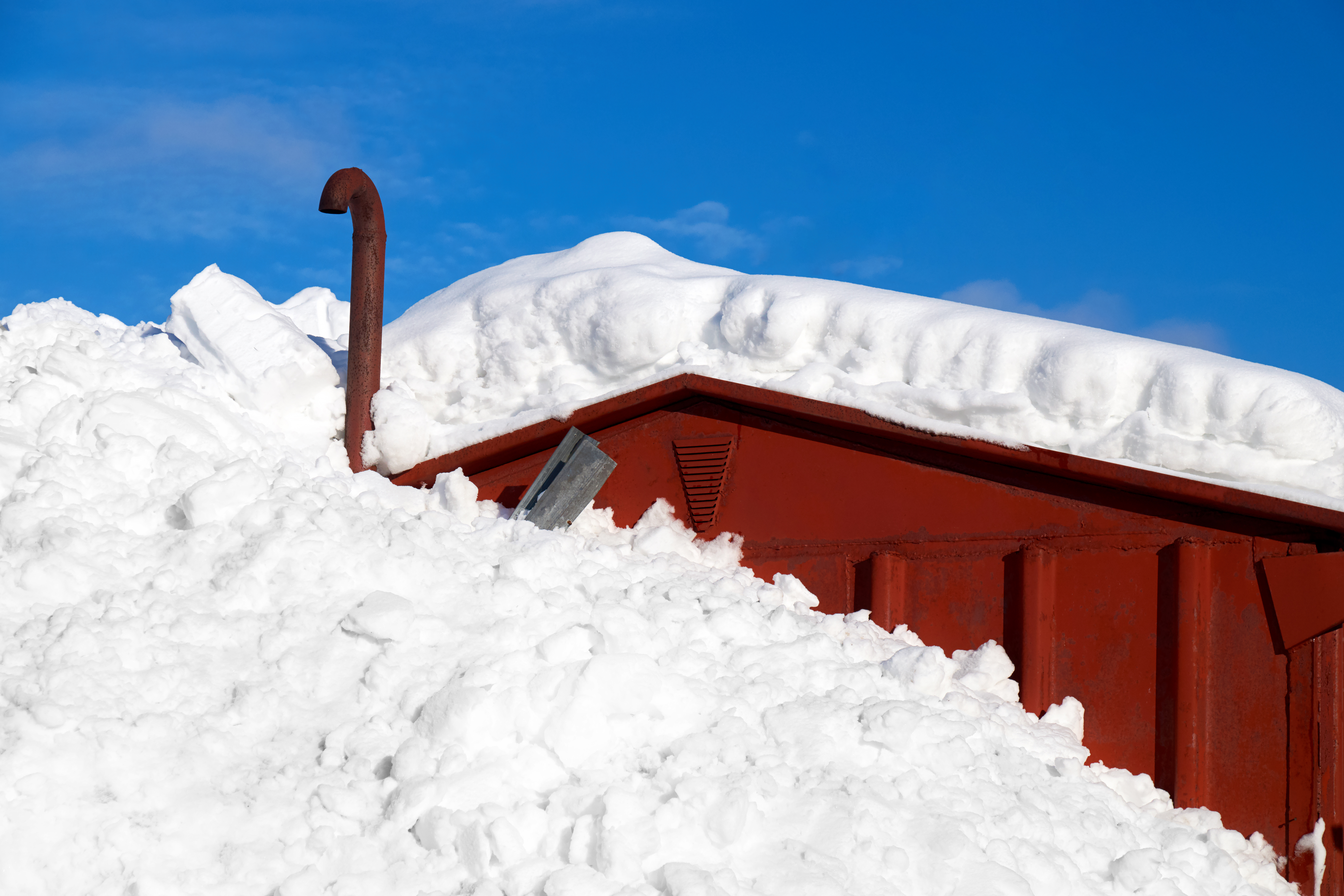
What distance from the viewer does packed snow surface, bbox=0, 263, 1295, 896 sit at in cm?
261

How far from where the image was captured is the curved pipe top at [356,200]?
471 cm

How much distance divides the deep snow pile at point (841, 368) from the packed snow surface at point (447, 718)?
84cm

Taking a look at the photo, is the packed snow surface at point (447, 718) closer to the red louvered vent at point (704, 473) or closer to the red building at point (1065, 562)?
the red building at point (1065, 562)

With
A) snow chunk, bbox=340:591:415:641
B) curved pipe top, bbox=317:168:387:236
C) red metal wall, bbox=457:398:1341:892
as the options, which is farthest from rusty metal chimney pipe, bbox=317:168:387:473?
snow chunk, bbox=340:591:415:641

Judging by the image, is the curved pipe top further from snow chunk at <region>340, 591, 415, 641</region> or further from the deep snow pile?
snow chunk at <region>340, 591, 415, 641</region>

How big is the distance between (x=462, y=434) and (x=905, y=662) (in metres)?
2.18

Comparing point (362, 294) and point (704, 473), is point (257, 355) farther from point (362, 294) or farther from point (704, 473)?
point (704, 473)

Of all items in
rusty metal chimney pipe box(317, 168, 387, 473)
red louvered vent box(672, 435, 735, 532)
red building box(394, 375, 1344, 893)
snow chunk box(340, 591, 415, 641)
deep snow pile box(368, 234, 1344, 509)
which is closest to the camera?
snow chunk box(340, 591, 415, 641)

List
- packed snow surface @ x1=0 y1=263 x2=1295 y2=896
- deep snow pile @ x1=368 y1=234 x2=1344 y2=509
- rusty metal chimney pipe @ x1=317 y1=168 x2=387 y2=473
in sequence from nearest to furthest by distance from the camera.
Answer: packed snow surface @ x1=0 y1=263 x2=1295 y2=896
deep snow pile @ x1=368 y1=234 x2=1344 y2=509
rusty metal chimney pipe @ x1=317 y1=168 x2=387 y2=473

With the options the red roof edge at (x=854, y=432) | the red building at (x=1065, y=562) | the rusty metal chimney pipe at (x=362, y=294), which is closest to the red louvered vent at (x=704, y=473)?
the red building at (x=1065, y=562)

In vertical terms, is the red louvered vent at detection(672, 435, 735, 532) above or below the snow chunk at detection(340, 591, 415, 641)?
above

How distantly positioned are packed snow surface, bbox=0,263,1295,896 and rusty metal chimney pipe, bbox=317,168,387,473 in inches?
22.8

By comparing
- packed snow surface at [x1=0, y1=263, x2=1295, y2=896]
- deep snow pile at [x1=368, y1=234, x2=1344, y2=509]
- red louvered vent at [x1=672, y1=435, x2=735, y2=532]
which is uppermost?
deep snow pile at [x1=368, y1=234, x2=1344, y2=509]

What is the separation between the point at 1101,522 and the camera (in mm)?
3893
